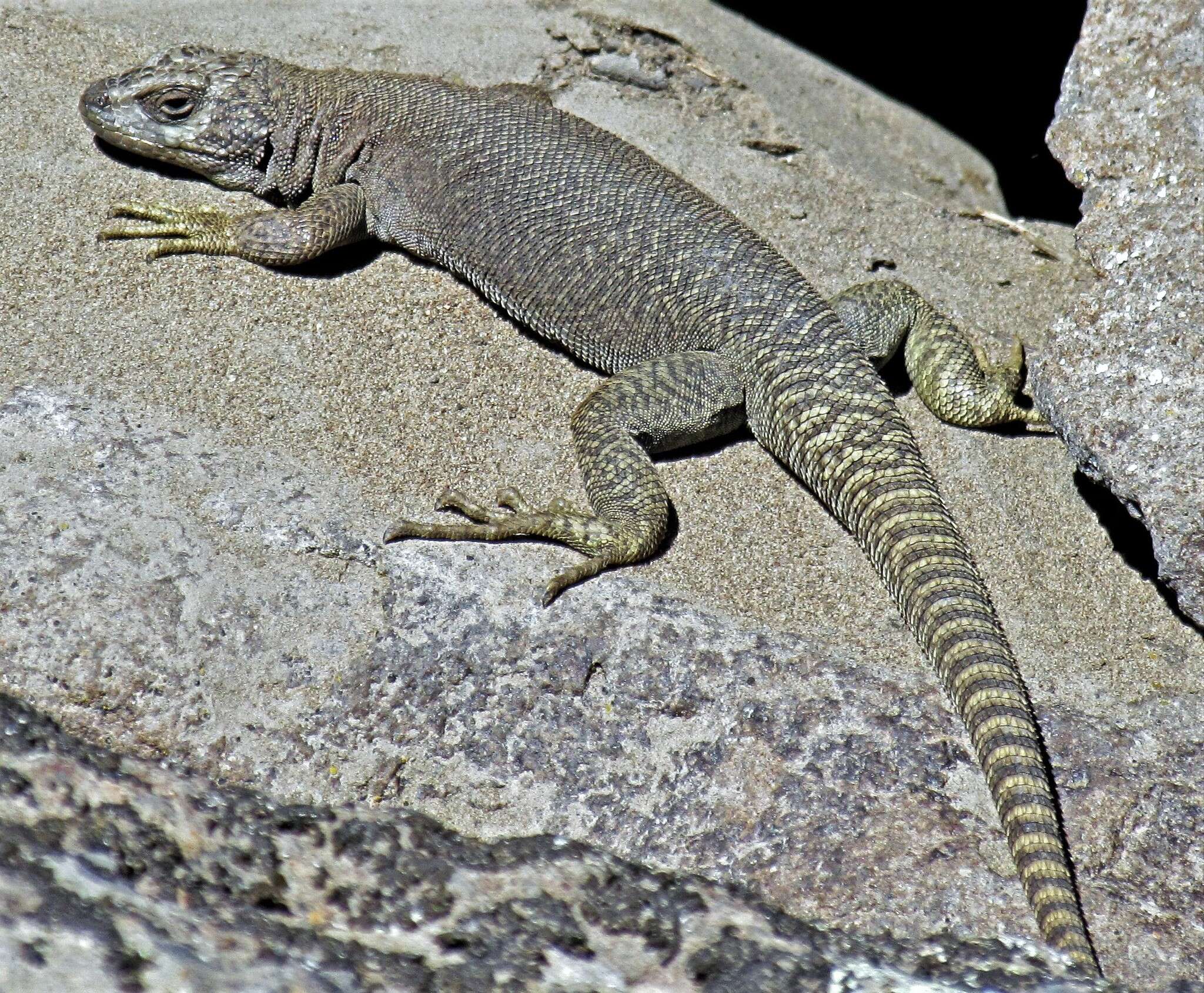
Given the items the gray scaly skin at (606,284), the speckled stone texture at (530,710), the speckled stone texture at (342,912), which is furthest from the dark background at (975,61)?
the speckled stone texture at (342,912)

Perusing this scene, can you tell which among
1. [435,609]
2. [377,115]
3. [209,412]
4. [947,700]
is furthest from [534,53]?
[947,700]

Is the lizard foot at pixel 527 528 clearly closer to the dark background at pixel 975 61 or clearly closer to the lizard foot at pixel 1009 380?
the lizard foot at pixel 1009 380

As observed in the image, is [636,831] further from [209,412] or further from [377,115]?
[377,115]

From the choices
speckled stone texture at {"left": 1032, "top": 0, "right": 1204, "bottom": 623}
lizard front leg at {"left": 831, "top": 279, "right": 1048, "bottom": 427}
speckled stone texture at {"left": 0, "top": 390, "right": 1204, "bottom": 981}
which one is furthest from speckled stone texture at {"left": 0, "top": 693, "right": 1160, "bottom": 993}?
lizard front leg at {"left": 831, "top": 279, "right": 1048, "bottom": 427}

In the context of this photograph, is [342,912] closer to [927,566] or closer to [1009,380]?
[927,566]

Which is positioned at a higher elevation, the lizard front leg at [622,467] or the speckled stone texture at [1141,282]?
the speckled stone texture at [1141,282]

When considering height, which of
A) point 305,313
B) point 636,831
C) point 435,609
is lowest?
point 636,831
